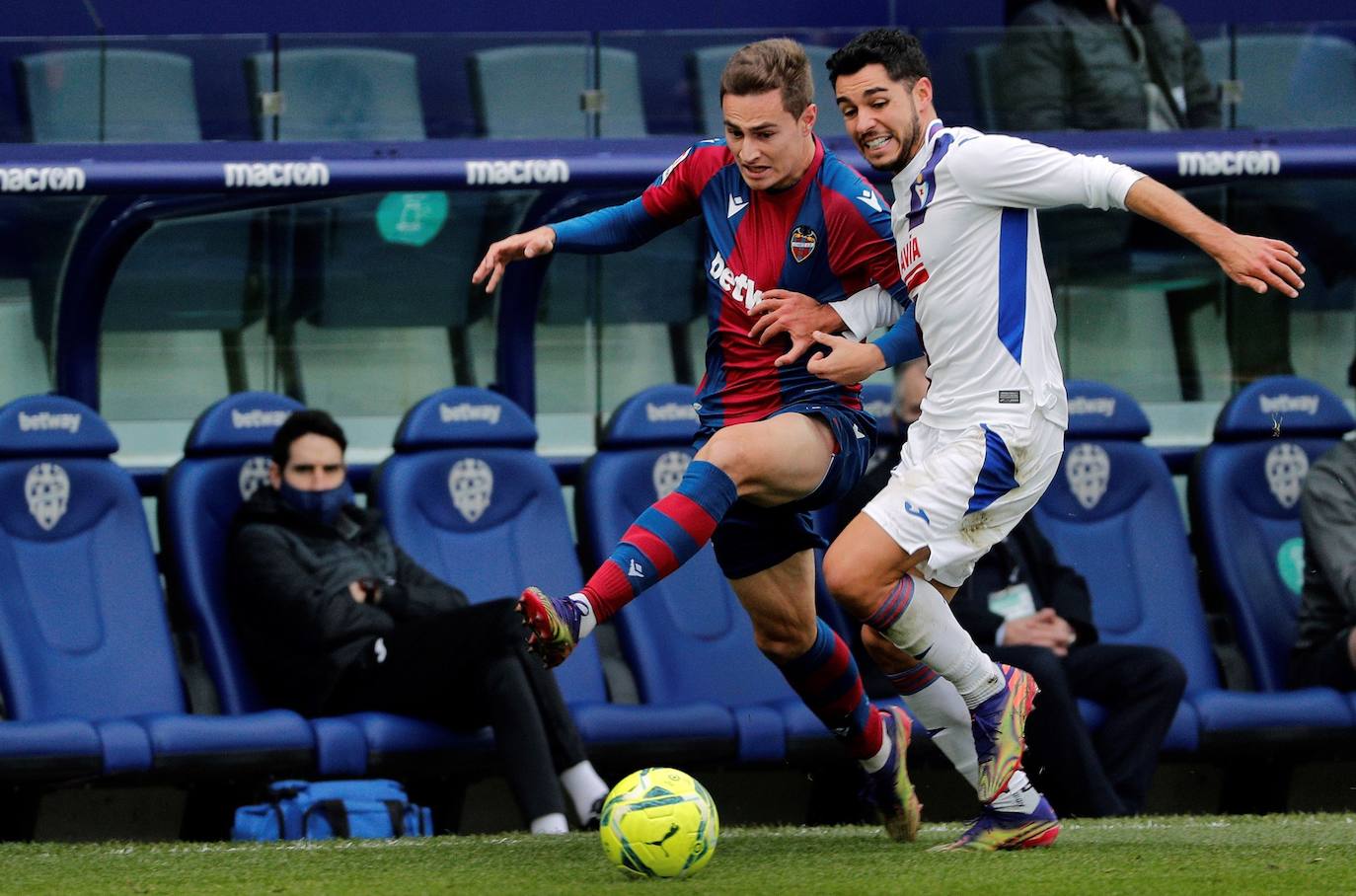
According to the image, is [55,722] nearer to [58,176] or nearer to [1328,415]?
[58,176]

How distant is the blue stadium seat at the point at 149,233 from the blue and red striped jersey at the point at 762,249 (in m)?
2.17

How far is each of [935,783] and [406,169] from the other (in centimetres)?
264

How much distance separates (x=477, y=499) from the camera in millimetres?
7109

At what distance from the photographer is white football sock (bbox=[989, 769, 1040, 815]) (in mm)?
4531

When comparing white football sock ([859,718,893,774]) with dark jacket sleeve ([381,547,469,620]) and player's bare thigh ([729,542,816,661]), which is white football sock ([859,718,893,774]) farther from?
dark jacket sleeve ([381,547,469,620])

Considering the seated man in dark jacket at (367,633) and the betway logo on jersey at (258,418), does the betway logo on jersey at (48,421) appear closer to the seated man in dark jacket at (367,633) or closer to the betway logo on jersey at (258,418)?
the betway logo on jersey at (258,418)

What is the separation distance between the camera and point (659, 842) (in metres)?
4.13

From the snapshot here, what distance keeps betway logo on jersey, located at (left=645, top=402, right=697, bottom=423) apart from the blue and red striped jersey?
224 cm

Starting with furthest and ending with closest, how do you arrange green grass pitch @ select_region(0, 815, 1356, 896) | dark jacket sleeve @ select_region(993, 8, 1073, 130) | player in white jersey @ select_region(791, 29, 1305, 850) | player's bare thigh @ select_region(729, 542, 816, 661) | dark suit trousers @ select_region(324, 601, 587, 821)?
dark jacket sleeve @ select_region(993, 8, 1073, 130) → dark suit trousers @ select_region(324, 601, 587, 821) → player's bare thigh @ select_region(729, 542, 816, 661) → player in white jersey @ select_region(791, 29, 1305, 850) → green grass pitch @ select_region(0, 815, 1356, 896)

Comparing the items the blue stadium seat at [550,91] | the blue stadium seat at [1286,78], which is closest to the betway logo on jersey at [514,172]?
the blue stadium seat at [550,91]

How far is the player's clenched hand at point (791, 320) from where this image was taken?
4680 millimetres

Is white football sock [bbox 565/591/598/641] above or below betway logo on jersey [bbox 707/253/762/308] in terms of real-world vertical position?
below

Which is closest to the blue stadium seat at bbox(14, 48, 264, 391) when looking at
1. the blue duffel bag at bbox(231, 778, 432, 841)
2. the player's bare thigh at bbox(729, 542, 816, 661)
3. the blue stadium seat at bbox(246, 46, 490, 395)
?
the blue stadium seat at bbox(246, 46, 490, 395)

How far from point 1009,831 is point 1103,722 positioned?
2021mm
